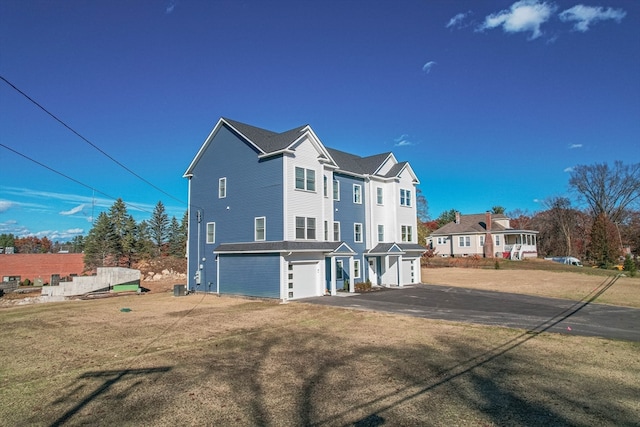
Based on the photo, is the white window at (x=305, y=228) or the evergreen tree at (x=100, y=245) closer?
the white window at (x=305, y=228)

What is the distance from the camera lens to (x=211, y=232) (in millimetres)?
27453

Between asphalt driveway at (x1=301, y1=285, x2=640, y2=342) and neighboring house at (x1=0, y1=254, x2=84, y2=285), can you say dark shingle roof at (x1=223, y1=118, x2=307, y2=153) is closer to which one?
asphalt driveway at (x1=301, y1=285, x2=640, y2=342)

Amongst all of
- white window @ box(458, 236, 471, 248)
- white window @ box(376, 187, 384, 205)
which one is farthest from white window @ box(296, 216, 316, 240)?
white window @ box(458, 236, 471, 248)

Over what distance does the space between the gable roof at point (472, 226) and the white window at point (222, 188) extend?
144 ft

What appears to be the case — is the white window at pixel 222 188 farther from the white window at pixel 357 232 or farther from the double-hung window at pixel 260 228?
the white window at pixel 357 232

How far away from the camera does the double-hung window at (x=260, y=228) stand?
77.1 ft

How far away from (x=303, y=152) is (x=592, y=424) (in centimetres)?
2024

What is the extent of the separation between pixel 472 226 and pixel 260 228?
1772 inches

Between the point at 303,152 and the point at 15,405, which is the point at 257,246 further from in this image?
the point at 15,405

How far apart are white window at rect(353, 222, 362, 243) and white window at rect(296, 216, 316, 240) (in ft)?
18.9

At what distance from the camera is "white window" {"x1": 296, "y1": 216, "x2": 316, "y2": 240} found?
76.4ft

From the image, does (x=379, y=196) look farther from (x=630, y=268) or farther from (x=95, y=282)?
(x=630, y=268)

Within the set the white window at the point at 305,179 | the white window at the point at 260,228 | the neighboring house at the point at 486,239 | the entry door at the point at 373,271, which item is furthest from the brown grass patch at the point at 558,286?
the white window at the point at 260,228

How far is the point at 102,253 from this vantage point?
5912 cm
